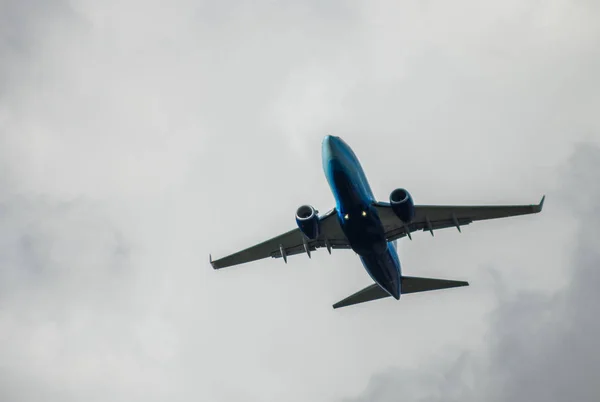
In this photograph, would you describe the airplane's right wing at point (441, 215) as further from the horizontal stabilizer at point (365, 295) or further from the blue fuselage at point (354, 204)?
the horizontal stabilizer at point (365, 295)

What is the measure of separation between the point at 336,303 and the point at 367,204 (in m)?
8.64

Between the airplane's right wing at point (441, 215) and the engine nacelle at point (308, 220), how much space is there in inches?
130

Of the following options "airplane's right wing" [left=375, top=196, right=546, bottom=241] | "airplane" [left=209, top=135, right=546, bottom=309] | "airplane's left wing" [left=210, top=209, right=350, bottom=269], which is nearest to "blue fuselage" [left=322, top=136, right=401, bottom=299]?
"airplane" [left=209, top=135, right=546, bottom=309]

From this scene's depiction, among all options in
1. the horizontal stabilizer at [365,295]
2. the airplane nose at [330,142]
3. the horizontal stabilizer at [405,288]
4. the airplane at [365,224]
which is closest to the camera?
the airplane at [365,224]

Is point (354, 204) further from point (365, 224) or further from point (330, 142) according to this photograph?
point (330, 142)

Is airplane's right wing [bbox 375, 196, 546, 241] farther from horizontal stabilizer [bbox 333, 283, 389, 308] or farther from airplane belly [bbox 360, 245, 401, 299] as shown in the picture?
horizontal stabilizer [bbox 333, 283, 389, 308]

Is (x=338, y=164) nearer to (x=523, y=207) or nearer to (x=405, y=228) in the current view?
(x=405, y=228)

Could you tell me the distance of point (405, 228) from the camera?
41875 millimetres

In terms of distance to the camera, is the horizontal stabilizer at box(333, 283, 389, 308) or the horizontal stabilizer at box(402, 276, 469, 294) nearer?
the horizontal stabilizer at box(402, 276, 469, 294)

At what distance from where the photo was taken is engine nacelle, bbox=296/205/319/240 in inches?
1543

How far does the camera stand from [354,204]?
3834 cm

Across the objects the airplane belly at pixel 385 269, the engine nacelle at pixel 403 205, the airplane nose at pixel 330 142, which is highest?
the airplane nose at pixel 330 142

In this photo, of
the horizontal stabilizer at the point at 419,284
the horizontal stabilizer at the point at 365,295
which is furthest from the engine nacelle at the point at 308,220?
the horizontal stabilizer at the point at 419,284

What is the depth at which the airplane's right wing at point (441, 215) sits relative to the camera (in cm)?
4028
